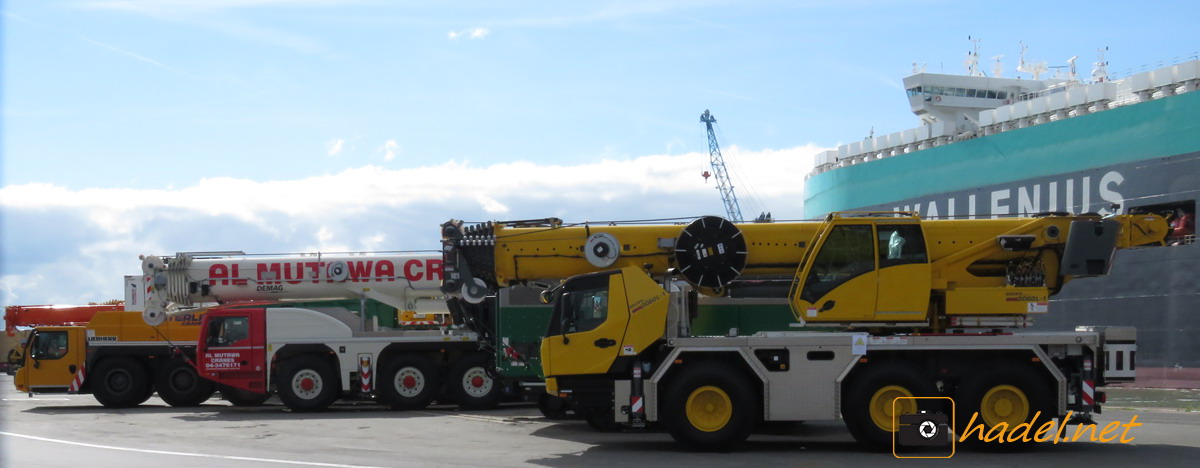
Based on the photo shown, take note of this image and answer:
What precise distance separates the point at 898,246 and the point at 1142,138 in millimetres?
16130

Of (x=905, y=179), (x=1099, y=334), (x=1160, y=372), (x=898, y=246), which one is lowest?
(x=1160, y=372)

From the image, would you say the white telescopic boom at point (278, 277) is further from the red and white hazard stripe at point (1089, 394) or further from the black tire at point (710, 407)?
the red and white hazard stripe at point (1089, 394)

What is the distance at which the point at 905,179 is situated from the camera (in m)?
36.2

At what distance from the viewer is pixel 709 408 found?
1346 cm

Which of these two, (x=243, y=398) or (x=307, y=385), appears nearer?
(x=307, y=385)

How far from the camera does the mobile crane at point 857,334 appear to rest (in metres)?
13.1

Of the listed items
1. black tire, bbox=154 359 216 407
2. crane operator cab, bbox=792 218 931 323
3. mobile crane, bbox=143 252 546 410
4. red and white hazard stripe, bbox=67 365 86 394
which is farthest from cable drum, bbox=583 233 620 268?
red and white hazard stripe, bbox=67 365 86 394

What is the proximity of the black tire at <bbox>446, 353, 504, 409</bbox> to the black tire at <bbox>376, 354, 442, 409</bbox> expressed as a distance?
38 centimetres

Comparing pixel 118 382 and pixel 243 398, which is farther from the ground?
pixel 118 382

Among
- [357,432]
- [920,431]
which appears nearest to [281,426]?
[357,432]

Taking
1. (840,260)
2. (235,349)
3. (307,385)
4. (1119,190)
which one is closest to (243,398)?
(235,349)

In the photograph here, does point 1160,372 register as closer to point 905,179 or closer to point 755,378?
point 905,179

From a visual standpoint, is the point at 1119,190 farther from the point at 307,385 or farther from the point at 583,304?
the point at 307,385

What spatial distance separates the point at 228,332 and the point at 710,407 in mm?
12035
